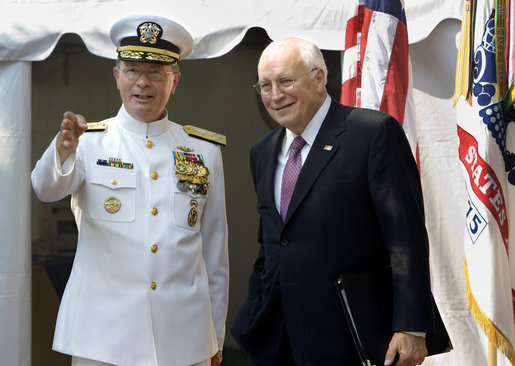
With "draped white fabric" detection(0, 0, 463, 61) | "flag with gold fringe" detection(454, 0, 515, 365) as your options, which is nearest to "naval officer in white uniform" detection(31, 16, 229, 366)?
"draped white fabric" detection(0, 0, 463, 61)

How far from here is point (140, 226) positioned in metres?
2.62

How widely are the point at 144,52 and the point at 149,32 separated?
11 centimetres

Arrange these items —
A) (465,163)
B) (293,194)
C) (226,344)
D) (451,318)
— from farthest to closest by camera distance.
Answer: (226,344)
(451,318)
(465,163)
(293,194)

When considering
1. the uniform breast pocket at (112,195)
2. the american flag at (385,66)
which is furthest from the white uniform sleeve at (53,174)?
the american flag at (385,66)

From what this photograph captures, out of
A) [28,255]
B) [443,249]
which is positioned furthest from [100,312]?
[443,249]

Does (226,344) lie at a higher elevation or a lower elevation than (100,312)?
lower

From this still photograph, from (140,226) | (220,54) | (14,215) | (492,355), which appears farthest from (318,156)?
(14,215)

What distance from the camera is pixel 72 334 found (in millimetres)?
2496

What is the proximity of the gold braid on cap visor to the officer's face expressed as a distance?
26 mm

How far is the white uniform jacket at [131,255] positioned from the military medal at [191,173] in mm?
23

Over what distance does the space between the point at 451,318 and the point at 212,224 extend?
1.66 m

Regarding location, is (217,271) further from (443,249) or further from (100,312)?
(443,249)

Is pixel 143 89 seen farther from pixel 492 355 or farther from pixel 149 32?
pixel 492 355

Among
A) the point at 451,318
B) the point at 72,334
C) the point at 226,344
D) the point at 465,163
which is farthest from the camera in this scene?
the point at 226,344
